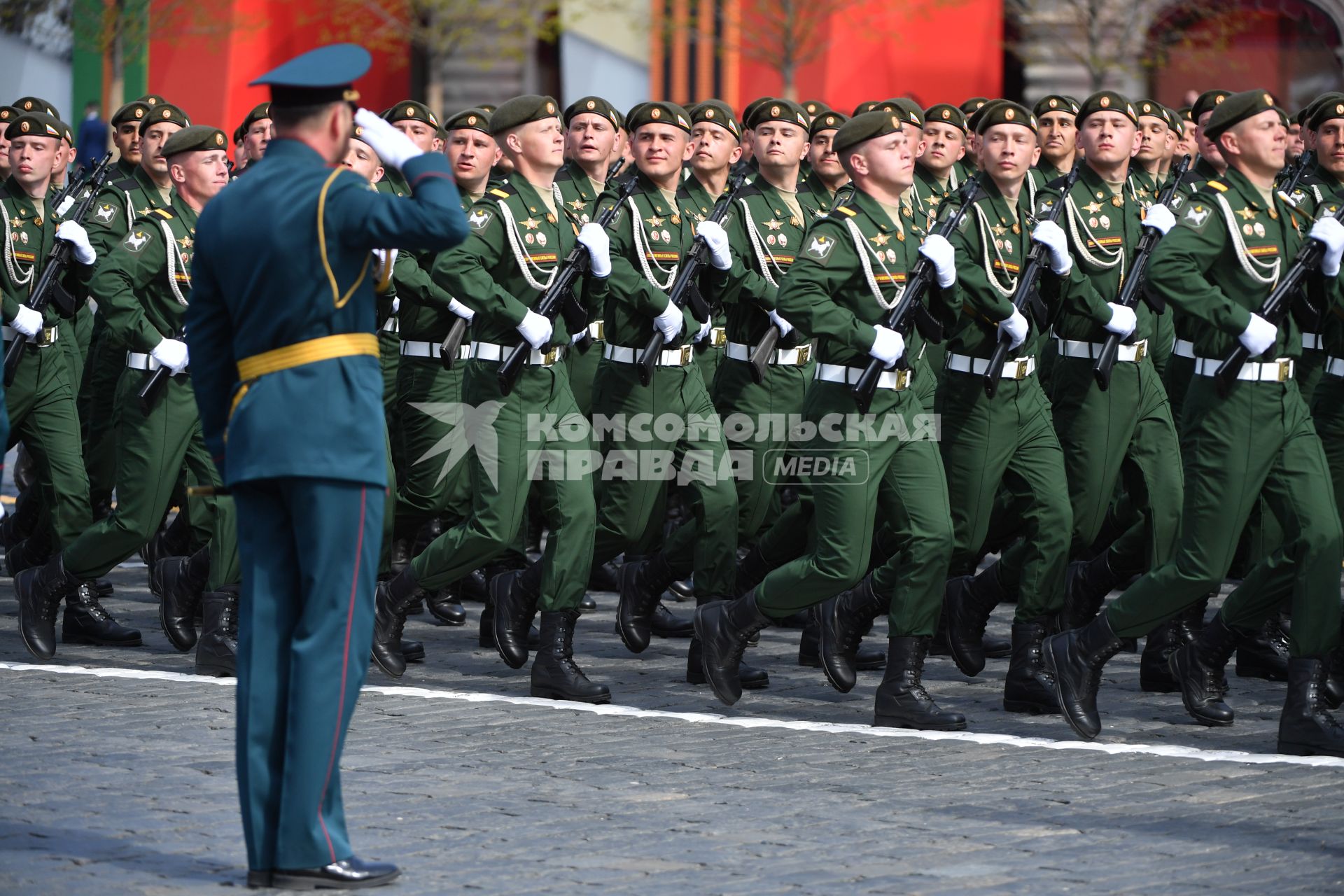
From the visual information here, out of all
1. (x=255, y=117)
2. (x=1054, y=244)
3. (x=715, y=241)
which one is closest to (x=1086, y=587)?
(x=1054, y=244)

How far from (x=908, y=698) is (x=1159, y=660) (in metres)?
1.21

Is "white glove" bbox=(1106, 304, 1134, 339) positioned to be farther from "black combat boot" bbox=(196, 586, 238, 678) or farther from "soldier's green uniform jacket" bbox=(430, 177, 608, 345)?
"black combat boot" bbox=(196, 586, 238, 678)

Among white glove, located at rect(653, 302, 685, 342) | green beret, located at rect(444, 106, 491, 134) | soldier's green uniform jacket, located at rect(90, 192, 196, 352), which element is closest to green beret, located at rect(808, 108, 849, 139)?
green beret, located at rect(444, 106, 491, 134)

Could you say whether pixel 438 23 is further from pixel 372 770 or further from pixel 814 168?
pixel 372 770

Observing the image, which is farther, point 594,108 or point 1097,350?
point 594,108

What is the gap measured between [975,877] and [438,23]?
80.6ft

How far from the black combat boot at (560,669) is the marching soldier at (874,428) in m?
0.40

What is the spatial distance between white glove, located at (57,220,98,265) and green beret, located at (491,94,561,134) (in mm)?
1850

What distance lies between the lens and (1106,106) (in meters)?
8.71

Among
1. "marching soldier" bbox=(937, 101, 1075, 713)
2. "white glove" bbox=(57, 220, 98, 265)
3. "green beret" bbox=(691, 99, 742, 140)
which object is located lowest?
"marching soldier" bbox=(937, 101, 1075, 713)

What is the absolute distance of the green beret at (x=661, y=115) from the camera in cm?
878

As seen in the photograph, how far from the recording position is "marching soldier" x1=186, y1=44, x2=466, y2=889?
15.8ft

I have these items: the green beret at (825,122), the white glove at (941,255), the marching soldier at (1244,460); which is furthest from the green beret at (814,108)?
the marching soldier at (1244,460)

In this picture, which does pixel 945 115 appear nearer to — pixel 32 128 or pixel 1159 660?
pixel 1159 660
